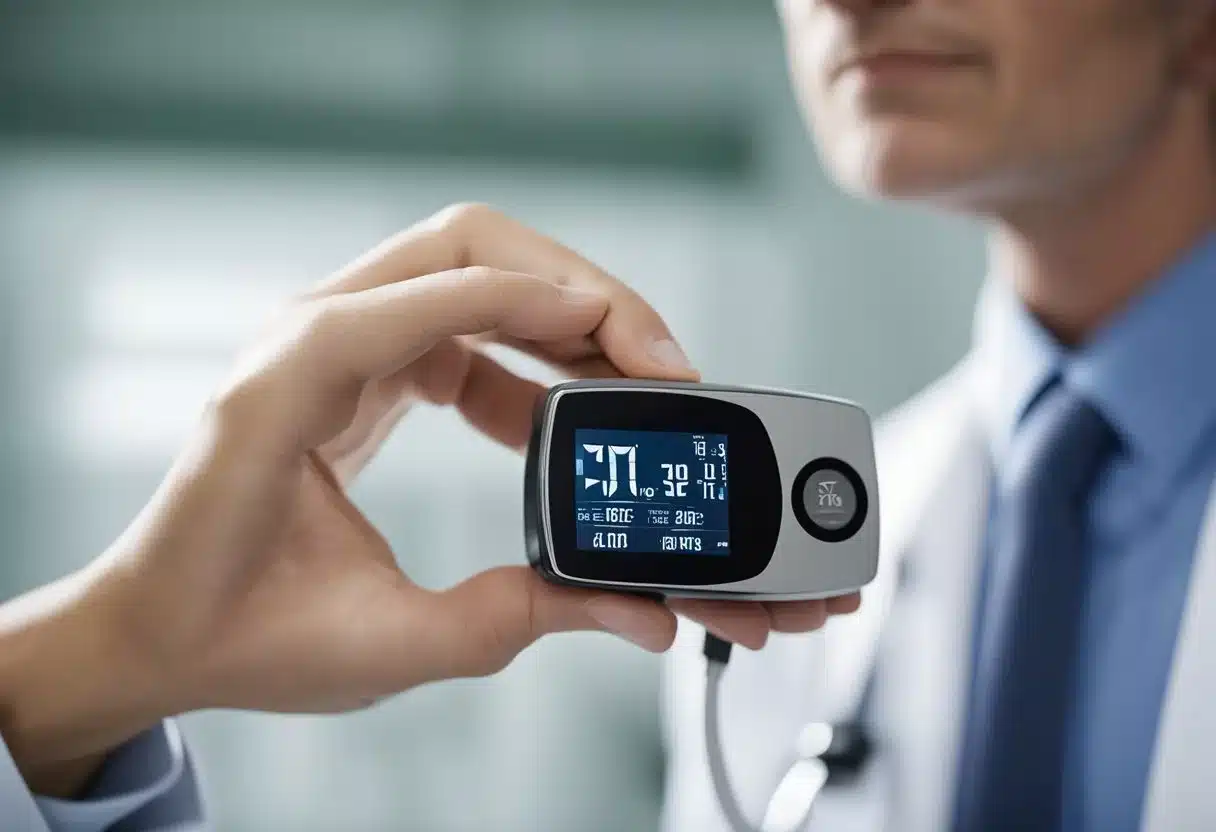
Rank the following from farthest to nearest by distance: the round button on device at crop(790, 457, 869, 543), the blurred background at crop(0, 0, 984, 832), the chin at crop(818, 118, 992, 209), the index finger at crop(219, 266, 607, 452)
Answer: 1. the blurred background at crop(0, 0, 984, 832)
2. the chin at crop(818, 118, 992, 209)
3. the round button on device at crop(790, 457, 869, 543)
4. the index finger at crop(219, 266, 607, 452)

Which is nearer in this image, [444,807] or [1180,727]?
[1180,727]

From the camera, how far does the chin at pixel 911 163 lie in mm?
846

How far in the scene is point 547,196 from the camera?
279 centimetres

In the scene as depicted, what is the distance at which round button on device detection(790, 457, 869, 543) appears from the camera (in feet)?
2.43

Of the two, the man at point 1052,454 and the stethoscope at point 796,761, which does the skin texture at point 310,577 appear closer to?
the stethoscope at point 796,761

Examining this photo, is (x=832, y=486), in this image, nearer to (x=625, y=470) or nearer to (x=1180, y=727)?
(x=625, y=470)

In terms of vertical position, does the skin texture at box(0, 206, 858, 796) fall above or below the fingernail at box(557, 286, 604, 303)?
below

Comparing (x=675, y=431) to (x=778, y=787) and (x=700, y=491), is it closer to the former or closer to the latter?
(x=700, y=491)

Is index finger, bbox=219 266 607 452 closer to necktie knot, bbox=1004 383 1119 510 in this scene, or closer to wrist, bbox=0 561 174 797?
wrist, bbox=0 561 174 797

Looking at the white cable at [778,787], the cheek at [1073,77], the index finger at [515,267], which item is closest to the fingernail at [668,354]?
the index finger at [515,267]

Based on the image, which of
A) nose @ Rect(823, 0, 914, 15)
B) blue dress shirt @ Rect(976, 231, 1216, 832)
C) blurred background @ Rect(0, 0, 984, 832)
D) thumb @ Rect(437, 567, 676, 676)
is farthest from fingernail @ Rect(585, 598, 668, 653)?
blurred background @ Rect(0, 0, 984, 832)

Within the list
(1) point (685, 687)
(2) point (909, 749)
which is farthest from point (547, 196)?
(2) point (909, 749)

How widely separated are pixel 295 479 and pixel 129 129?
2.30m

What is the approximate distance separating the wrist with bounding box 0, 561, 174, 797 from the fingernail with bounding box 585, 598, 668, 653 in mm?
279
